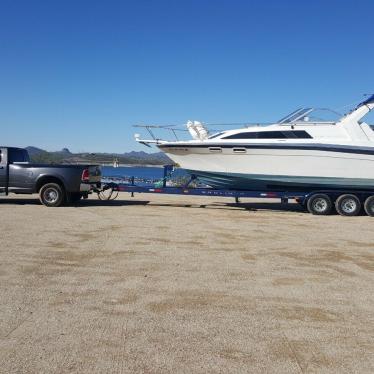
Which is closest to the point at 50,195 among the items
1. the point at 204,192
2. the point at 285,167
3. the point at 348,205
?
the point at 204,192

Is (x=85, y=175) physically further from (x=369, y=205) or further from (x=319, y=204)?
(x=369, y=205)

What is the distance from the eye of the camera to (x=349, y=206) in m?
15.0

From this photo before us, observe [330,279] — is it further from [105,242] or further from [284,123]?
[284,123]

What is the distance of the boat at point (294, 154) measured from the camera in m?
14.8

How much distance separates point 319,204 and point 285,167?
5.23 ft

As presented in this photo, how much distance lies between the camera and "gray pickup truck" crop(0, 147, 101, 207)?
14984 millimetres

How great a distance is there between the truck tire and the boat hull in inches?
166

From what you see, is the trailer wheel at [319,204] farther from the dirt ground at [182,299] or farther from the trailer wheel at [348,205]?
the dirt ground at [182,299]

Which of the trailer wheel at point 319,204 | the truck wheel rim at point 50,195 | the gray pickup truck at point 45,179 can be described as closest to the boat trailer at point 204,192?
the trailer wheel at point 319,204

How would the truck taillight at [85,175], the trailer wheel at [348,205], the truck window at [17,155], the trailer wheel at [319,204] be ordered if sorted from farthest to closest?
1. the truck window at [17,155]
2. the truck taillight at [85,175]
3. the trailer wheel at [319,204]
4. the trailer wheel at [348,205]

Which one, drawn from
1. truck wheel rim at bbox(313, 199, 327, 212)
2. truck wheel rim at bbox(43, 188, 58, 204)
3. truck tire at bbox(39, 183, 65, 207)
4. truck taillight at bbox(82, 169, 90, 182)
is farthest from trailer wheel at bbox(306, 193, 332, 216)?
truck wheel rim at bbox(43, 188, 58, 204)

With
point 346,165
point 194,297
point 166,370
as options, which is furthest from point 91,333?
point 346,165

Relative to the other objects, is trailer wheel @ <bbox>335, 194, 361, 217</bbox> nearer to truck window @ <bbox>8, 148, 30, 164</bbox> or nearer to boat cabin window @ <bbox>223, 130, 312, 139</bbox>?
boat cabin window @ <bbox>223, 130, 312, 139</bbox>

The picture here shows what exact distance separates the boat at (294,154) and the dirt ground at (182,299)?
3.98m
